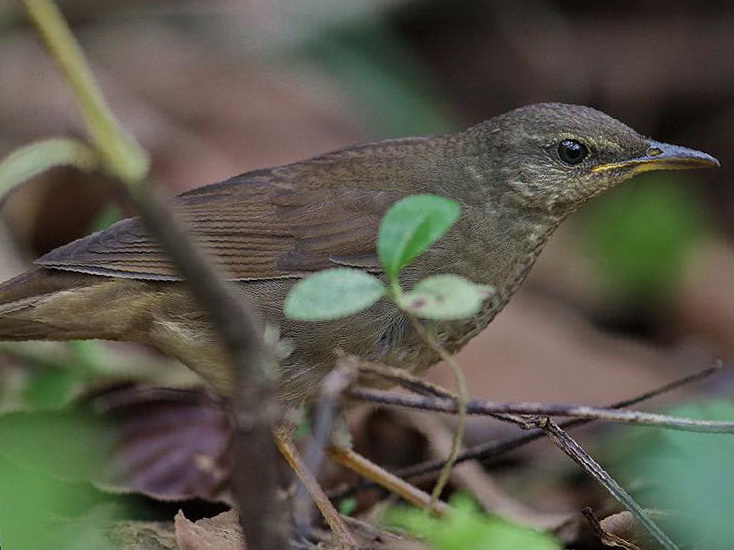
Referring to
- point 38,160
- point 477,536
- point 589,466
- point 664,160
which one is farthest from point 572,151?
point 38,160

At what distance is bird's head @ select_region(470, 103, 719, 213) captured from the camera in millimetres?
4184

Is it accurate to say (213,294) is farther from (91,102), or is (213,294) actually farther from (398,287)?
(398,287)

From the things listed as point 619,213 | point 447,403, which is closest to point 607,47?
point 619,213

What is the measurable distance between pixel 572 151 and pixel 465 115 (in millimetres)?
5122

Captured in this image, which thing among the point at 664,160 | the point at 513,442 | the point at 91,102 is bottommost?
the point at 91,102

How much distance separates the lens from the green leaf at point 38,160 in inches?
61.6

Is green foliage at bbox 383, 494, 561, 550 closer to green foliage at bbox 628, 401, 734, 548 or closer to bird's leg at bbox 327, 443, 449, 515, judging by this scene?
green foliage at bbox 628, 401, 734, 548

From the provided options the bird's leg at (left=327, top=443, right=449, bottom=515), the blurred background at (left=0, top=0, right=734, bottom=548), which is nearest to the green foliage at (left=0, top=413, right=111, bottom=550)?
the blurred background at (left=0, top=0, right=734, bottom=548)

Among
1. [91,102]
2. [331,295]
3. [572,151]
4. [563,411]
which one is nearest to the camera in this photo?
[91,102]

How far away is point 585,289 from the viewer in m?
7.58

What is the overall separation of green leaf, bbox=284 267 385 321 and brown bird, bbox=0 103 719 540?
5.85ft

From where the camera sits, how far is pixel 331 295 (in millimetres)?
2020

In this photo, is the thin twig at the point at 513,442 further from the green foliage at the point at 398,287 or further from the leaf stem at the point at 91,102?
the leaf stem at the point at 91,102

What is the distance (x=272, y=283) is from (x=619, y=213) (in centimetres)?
419
